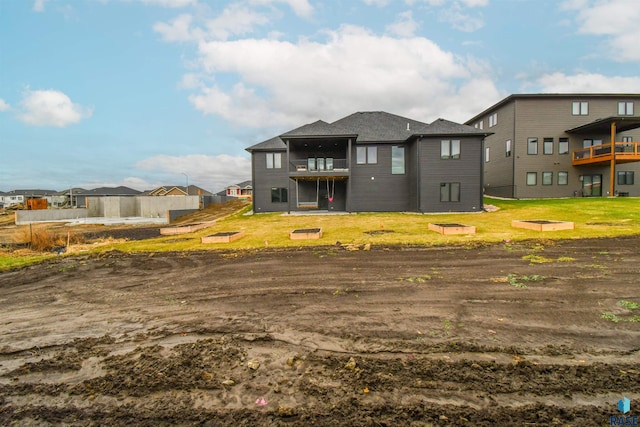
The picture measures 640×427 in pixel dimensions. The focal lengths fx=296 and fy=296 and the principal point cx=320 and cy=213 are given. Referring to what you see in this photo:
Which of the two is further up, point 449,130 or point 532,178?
point 449,130

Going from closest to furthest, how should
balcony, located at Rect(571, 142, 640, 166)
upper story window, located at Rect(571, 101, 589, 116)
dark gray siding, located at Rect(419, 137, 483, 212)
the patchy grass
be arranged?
the patchy grass
dark gray siding, located at Rect(419, 137, 483, 212)
balcony, located at Rect(571, 142, 640, 166)
upper story window, located at Rect(571, 101, 589, 116)

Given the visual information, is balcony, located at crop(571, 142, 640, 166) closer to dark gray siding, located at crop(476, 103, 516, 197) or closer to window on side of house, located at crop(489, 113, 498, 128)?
dark gray siding, located at crop(476, 103, 516, 197)

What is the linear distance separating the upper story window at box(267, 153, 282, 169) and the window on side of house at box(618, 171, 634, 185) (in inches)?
1251

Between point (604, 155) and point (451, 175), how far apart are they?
13120 millimetres

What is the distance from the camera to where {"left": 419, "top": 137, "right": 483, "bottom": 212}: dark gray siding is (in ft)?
72.3

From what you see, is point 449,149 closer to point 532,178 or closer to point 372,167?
point 372,167

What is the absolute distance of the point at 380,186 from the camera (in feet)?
80.2

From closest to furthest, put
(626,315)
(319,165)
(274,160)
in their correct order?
(626,315), (319,165), (274,160)

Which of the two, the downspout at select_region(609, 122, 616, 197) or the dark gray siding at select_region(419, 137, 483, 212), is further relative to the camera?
the downspout at select_region(609, 122, 616, 197)

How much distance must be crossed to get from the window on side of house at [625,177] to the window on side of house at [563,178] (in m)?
5.54

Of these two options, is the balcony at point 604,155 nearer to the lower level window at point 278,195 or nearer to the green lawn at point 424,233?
the green lawn at point 424,233

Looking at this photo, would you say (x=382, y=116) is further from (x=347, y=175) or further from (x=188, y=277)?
(x=188, y=277)

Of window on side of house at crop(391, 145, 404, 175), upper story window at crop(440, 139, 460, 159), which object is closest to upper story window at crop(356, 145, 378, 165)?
window on side of house at crop(391, 145, 404, 175)

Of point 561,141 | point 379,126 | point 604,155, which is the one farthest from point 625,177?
point 379,126
